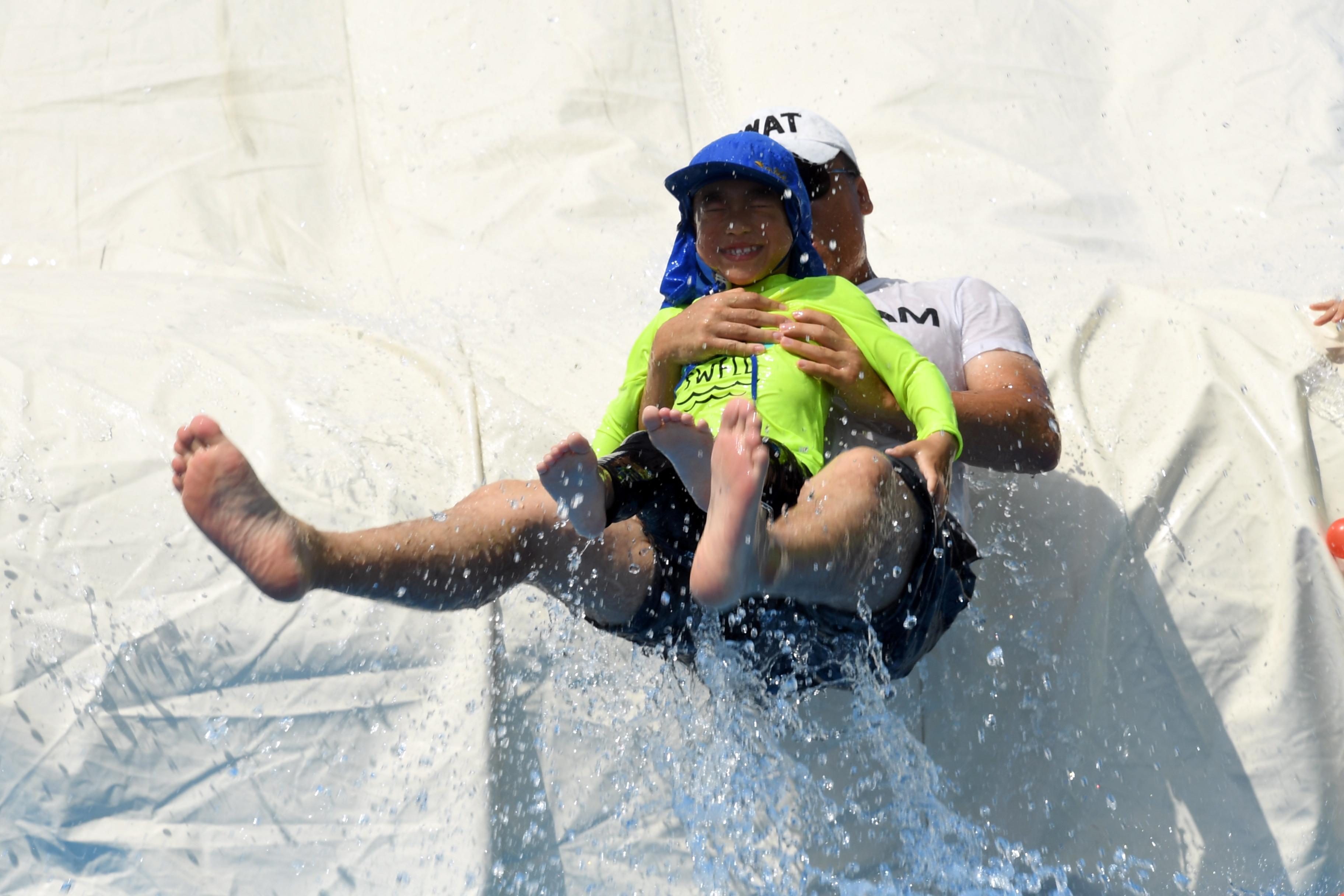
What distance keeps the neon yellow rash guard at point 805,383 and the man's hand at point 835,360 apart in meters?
0.01

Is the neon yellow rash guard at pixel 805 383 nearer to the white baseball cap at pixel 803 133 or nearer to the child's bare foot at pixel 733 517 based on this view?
the child's bare foot at pixel 733 517

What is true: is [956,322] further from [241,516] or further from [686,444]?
[241,516]

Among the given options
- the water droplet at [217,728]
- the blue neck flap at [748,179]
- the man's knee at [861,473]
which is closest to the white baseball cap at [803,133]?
the blue neck flap at [748,179]

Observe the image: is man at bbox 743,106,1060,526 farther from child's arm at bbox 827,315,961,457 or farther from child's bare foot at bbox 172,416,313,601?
child's bare foot at bbox 172,416,313,601

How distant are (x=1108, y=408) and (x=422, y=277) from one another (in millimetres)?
1223

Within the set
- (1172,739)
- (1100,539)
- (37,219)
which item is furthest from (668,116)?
(1172,739)

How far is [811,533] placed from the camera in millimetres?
1024

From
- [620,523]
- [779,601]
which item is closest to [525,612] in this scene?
[620,523]

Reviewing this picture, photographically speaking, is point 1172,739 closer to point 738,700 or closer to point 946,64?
point 738,700

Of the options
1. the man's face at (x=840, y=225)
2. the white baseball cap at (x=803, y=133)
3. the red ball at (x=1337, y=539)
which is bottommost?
the red ball at (x=1337, y=539)

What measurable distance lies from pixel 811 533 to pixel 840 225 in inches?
27.5

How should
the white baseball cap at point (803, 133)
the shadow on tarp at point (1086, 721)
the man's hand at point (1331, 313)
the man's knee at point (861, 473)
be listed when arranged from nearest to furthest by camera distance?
the man's knee at point (861, 473), the shadow on tarp at point (1086, 721), the white baseball cap at point (803, 133), the man's hand at point (1331, 313)

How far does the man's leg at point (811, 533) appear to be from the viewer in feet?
3.15

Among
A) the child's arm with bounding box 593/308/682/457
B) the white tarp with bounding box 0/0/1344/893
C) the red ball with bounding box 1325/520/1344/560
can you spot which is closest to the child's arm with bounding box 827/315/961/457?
the child's arm with bounding box 593/308/682/457
